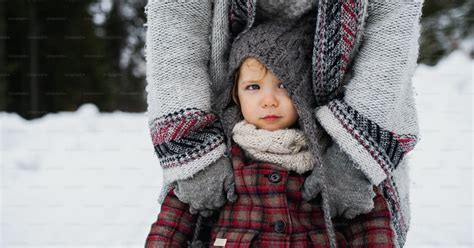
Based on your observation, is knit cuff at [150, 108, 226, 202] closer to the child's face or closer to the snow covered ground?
the child's face

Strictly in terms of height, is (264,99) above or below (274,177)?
above

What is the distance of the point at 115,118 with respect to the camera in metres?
3.11

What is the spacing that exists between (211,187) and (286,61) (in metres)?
0.30

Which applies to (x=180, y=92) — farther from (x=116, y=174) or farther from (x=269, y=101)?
(x=116, y=174)

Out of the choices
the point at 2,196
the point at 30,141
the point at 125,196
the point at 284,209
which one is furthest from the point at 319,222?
the point at 30,141

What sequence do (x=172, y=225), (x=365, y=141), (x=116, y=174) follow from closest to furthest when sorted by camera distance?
(x=365, y=141) < (x=172, y=225) < (x=116, y=174)

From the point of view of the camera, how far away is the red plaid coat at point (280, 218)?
1.33 metres

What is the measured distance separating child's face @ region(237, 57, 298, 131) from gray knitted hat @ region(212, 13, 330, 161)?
2 centimetres

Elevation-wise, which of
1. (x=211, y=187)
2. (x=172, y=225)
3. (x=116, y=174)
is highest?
(x=211, y=187)

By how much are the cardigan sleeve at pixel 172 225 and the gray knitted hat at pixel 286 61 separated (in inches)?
6.5

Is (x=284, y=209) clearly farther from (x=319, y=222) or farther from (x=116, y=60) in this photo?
(x=116, y=60)

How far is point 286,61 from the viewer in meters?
1.33

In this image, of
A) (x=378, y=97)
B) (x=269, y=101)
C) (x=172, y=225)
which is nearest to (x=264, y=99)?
(x=269, y=101)

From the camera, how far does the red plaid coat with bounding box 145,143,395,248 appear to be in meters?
1.33
